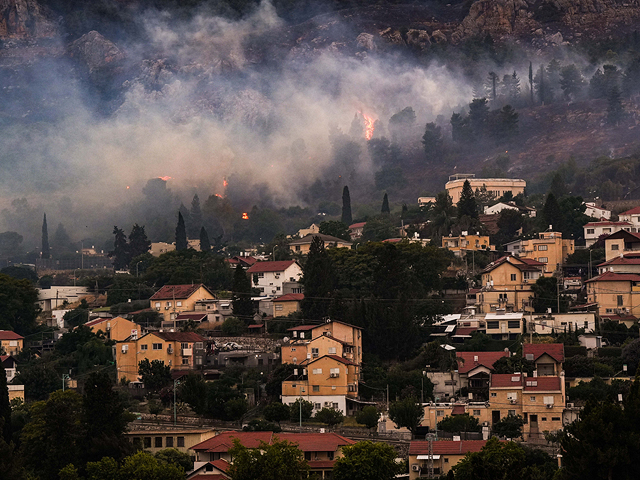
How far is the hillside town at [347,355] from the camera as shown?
69.8 metres

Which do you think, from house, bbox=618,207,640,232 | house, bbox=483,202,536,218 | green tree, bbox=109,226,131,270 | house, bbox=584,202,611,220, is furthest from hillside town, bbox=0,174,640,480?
green tree, bbox=109,226,131,270

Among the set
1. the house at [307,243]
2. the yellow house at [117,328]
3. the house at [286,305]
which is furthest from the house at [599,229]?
the yellow house at [117,328]

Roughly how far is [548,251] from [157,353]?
122ft

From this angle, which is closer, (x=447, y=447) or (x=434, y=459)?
(x=434, y=459)

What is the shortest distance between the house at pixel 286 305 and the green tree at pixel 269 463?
39630 mm

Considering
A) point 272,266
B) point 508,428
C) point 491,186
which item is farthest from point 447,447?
point 491,186

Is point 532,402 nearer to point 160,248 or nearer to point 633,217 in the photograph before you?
point 633,217

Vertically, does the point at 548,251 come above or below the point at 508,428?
above

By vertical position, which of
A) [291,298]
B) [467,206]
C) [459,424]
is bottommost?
[459,424]

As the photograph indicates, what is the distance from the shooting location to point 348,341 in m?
91.4

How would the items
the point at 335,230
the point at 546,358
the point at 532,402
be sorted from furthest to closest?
the point at 335,230 → the point at 546,358 → the point at 532,402

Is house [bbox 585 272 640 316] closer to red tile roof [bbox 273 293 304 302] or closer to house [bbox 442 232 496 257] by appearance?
red tile roof [bbox 273 293 304 302]

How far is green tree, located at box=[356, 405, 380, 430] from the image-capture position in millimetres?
79250

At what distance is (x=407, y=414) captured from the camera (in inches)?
3031
